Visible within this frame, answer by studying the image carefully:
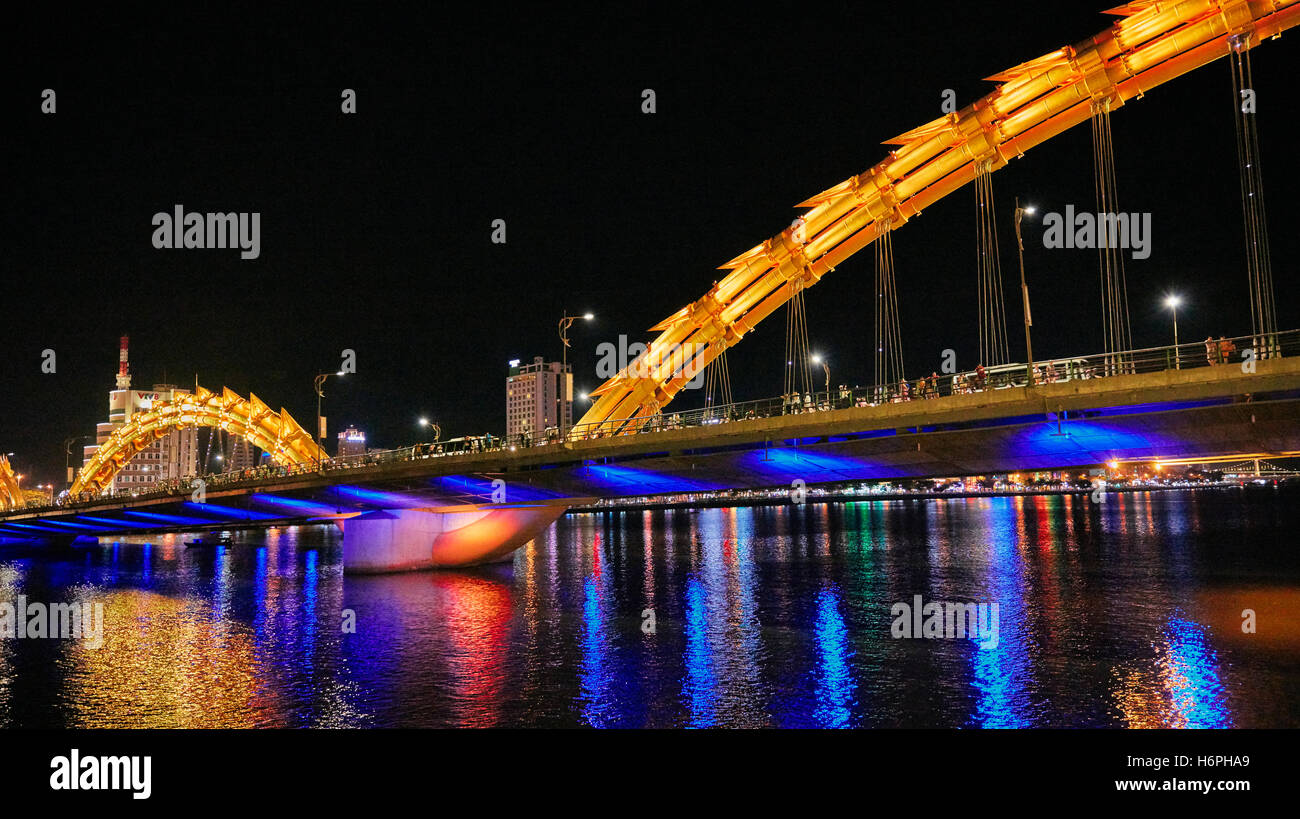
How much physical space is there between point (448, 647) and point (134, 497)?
58572 mm

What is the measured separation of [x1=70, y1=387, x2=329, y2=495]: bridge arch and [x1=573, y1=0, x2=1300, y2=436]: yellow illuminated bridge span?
32.4 meters

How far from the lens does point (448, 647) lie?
100ft

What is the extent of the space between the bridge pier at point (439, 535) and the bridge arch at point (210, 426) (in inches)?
823

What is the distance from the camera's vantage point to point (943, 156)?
153 ft

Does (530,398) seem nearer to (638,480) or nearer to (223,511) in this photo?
(223,511)

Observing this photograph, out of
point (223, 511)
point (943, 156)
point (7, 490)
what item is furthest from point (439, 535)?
point (7, 490)

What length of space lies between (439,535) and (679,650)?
29.3 metres

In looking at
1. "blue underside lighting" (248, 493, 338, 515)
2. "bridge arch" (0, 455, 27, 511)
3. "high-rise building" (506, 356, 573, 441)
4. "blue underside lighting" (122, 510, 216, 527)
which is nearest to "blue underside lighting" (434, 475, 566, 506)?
"blue underside lighting" (248, 493, 338, 515)

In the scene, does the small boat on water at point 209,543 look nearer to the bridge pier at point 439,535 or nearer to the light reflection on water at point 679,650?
the light reflection on water at point 679,650

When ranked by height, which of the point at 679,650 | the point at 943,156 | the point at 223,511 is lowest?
the point at 679,650

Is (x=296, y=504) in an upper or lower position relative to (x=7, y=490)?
lower

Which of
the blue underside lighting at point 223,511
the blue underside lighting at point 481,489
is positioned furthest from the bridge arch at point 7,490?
the blue underside lighting at point 481,489
